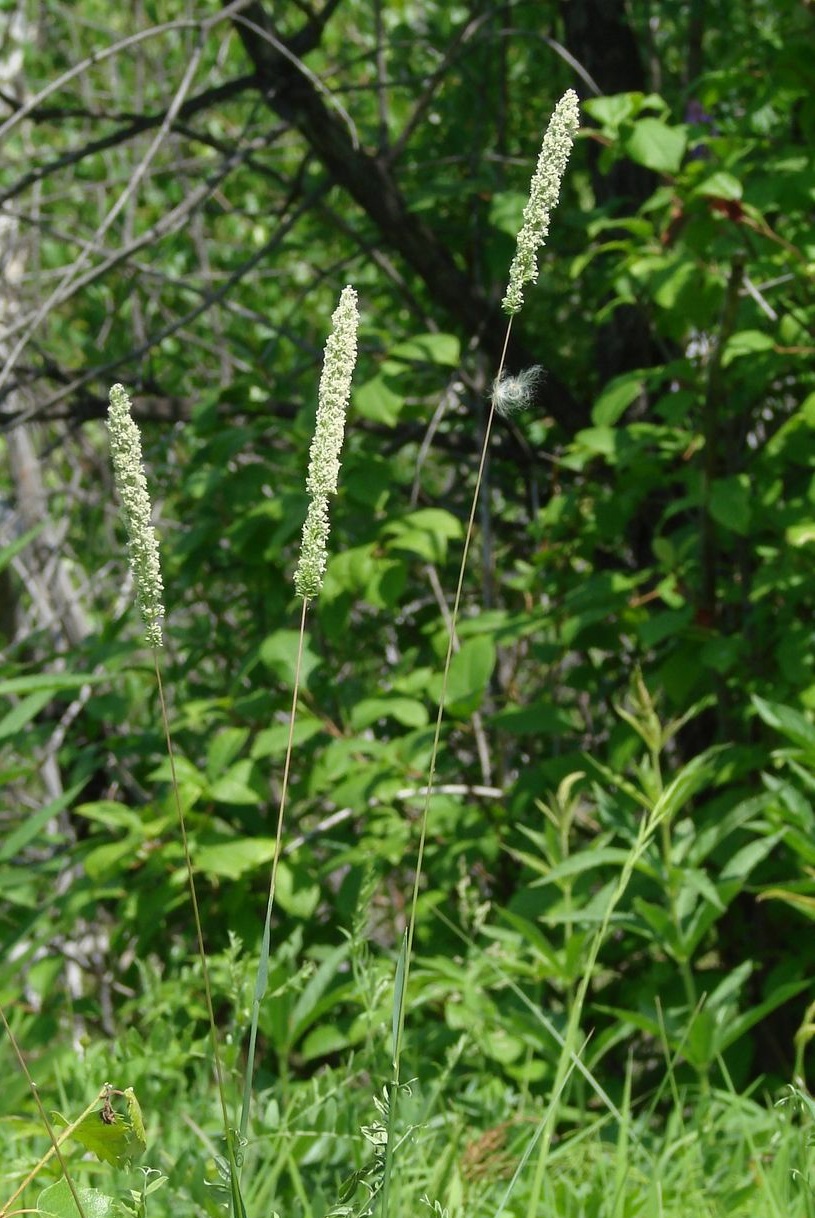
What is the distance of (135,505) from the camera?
84 cm

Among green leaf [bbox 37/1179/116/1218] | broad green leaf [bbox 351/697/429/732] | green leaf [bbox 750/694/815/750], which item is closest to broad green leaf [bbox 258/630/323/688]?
broad green leaf [bbox 351/697/429/732]

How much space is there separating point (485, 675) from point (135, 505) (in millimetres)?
1605

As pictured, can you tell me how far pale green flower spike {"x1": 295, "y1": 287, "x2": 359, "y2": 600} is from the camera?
33.4 inches

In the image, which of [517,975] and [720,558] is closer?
[517,975]

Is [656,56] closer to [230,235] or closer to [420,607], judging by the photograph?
[420,607]

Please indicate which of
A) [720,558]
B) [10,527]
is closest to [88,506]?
[10,527]

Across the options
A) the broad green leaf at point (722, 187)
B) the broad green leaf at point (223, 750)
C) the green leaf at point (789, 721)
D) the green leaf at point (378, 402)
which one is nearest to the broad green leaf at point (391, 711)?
the broad green leaf at point (223, 750)

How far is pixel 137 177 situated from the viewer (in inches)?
89.7

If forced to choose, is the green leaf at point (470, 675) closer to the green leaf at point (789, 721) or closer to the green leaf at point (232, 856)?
the green leaf at point (232, 856)

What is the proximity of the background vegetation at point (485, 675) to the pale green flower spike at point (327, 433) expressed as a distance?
522 millimetres

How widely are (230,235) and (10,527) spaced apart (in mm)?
2024

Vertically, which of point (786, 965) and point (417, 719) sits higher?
point (417, 719)

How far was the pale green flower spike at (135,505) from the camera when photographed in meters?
0.84

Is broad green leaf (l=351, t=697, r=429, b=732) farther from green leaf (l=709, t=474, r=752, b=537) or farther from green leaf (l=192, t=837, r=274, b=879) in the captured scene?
green leaf (l=709, t=474, r=752, b=537)
